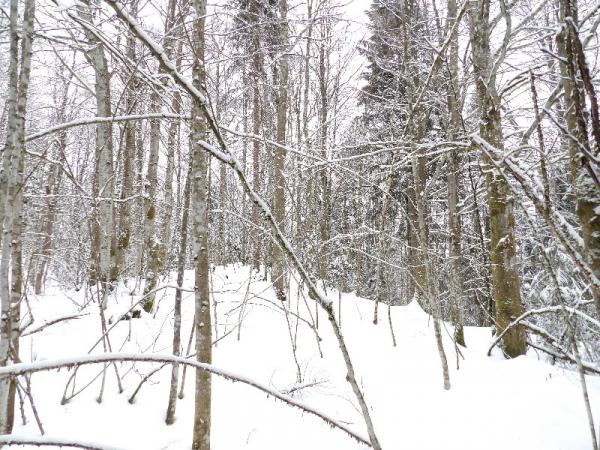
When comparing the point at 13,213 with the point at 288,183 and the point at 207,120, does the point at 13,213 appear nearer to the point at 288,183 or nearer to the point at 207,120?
the point at 207,120

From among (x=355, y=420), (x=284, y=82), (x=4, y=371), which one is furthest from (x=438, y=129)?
(x=4, y=371)

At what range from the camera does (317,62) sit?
39.5ft

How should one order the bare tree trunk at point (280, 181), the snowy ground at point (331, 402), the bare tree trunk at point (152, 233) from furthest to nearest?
the bare tree trunk at point (280, 181) → the bare tree trunk at point (152, 233) → the snowy ground at point (331, 402)

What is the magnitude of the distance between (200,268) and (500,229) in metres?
4.00

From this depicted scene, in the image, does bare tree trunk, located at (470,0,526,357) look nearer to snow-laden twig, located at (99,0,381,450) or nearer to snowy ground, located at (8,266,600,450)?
snowy ground, located at (8,266,600,450)

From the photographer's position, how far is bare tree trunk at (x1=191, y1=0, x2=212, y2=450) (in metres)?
2.80

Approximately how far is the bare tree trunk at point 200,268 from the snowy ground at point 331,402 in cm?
60

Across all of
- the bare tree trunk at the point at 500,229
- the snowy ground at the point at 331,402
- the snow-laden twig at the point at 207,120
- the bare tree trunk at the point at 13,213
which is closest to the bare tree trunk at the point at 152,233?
the snowy ground at the point at 331,402

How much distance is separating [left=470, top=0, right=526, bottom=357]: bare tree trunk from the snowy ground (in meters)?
0.44

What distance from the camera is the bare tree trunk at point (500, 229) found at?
4.54 metres

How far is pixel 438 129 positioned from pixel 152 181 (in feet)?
32.0

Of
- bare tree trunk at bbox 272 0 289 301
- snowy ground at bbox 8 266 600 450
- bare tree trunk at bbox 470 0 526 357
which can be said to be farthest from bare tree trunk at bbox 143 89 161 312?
bare tree trunk at bbox 470 0 526 357

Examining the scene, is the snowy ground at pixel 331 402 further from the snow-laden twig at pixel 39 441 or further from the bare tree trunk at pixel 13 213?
the snow-laden twig at pixel 39 441

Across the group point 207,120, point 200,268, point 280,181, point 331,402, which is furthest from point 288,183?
point 280,181
